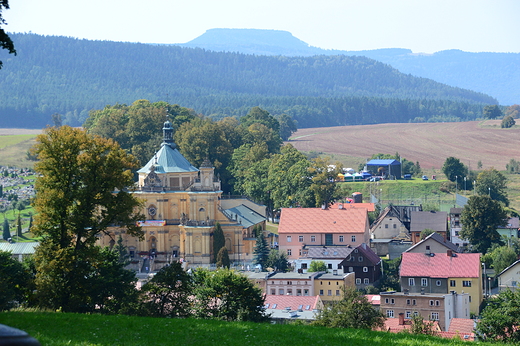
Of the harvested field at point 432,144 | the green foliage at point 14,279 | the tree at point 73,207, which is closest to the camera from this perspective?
the green foliage at point 14,279

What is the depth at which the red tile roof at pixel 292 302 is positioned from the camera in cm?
5262

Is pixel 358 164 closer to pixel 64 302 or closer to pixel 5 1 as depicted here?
pixel 64 302

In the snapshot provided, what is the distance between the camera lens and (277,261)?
69062mm

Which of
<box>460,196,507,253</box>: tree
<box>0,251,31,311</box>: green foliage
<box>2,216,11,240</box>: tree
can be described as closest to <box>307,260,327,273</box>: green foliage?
<box>460,196,507,253</box>: tree

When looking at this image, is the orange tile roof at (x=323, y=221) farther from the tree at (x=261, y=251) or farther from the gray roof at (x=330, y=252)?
the gray roof at (x=330, y=252)

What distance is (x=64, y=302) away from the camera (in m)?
36.0

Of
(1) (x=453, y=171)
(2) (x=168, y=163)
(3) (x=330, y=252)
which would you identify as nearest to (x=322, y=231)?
(3) (x=330, y=252)

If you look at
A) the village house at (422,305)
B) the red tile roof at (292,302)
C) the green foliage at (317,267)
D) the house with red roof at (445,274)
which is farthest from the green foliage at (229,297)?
the green foliage at (317,267)

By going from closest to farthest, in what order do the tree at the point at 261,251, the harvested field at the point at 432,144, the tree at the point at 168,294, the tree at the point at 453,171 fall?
the tree at the point at 168,294, the tree at the point at 261,251, the tree at the point at 453,171, the harvested field at the point at 432,144

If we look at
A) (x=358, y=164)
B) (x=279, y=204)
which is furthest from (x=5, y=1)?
(x=358, y=164)

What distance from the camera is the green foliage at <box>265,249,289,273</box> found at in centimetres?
6856

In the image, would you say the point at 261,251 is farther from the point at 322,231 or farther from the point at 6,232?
the point at 6,232

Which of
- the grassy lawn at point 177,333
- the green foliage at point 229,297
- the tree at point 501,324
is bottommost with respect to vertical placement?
the tree at point 501,324

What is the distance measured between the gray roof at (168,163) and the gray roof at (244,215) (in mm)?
5239
